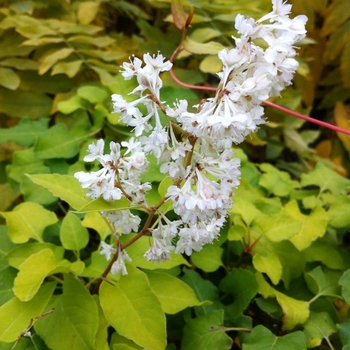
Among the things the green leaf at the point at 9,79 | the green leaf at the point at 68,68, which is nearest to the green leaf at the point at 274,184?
the green leaf at the point at 68,68

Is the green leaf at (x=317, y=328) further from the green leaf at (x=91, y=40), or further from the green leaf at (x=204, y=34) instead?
the green leaf at (x=91, y=40)

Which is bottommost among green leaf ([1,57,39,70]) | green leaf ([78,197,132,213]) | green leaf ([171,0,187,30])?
green leaf ([1,57,39,70])

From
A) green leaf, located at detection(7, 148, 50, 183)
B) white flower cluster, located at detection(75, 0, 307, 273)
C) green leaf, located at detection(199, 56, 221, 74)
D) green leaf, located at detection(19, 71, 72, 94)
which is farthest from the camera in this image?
green leaf, located at detection(19, 71, 72, 94)

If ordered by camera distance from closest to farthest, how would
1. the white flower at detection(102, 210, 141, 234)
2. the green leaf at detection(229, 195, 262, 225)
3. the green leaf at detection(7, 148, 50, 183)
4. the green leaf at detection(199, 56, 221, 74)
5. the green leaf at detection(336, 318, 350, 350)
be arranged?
the white flower at detection(102, 210, 141, 234) → the green leaf at detection(336, 318, 350, 350) → the green leaf at detection(229, 195, 262, 225) → the green leaf at detection(7, 148, 50, 183) → the green leaf at detection(199, 56, 221, 74)

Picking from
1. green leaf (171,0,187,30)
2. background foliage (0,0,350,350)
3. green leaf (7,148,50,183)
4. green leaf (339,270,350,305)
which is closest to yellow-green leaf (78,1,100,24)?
background foliage (0,0,350,350)

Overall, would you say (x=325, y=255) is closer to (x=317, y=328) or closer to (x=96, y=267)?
(x=317, y=328)

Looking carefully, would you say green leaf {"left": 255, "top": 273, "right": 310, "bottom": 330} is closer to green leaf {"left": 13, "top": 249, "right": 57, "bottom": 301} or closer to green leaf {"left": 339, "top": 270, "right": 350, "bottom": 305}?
green leaf {"left": 339, "top": 270, "right": 350, "bottom": 305}

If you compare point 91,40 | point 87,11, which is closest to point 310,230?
point 91,40

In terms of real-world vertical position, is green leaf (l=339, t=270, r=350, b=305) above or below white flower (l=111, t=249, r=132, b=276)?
below

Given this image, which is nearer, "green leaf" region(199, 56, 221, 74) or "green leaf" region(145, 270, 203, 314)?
"green leaf" region(145, 270, 203, 314)
